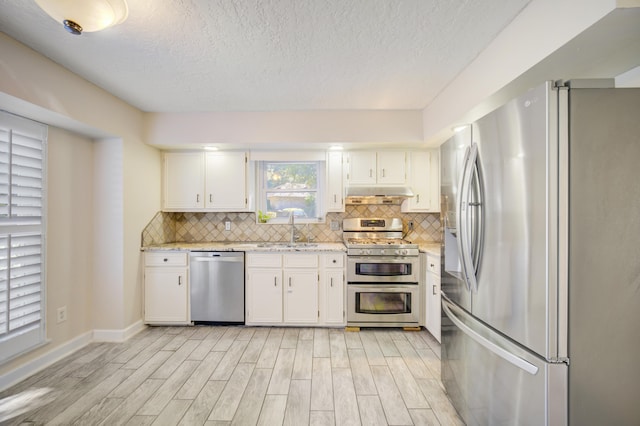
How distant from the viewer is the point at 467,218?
1528 mm

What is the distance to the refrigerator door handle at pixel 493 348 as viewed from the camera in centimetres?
118

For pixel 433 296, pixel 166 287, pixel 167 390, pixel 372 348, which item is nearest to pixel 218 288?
pixel 166 287

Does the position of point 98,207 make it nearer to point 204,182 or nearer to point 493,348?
point 204,182

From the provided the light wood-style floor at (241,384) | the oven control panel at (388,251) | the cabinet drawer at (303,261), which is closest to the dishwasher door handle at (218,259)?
the cabinet drawer at (303,261)

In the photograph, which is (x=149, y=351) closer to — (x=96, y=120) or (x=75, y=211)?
(x=75, y=211)

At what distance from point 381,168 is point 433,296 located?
1.60 meters

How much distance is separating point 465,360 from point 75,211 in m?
3.57

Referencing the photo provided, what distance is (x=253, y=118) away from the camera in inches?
127

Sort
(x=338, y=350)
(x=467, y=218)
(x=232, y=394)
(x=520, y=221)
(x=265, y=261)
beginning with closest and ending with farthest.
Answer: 1. (x=520, y=221)
2. (x=467, y=218)
3. (x=232, y=394)
4. (x=338, y=350)
5. (x=265, y=261)

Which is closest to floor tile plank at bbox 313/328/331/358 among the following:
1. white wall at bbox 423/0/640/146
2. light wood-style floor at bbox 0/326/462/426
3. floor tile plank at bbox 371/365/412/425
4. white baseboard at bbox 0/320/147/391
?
light wood-style floor at bbox 0/326/462/426

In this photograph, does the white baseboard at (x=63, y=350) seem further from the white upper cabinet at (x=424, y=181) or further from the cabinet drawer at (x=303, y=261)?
the white upper cabinet at (x=424, y=181)

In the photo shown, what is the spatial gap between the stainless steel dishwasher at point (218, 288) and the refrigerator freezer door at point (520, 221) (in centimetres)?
254

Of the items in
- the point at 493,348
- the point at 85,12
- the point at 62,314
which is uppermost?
the point at 85,12

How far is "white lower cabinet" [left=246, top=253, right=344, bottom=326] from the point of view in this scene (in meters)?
3.19
